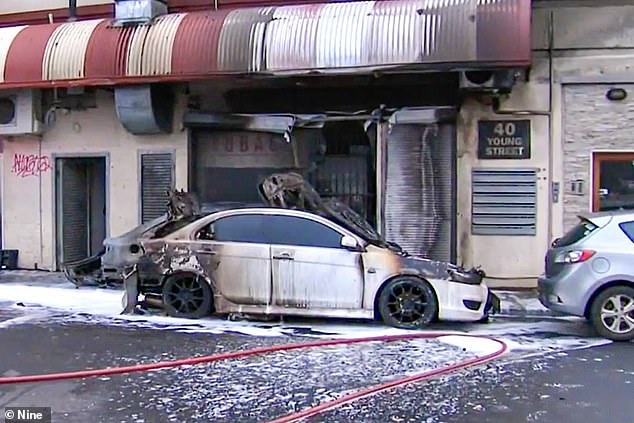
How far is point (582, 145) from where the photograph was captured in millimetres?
13602

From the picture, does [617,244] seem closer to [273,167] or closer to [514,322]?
[514,322]

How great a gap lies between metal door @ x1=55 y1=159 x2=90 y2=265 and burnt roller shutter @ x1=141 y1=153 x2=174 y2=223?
1931 millimetres

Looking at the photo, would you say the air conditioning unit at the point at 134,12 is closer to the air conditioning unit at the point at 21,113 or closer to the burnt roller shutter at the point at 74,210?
the air conditioning unit at the point at 21,113

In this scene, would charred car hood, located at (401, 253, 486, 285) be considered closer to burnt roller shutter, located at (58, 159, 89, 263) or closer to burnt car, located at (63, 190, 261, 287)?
burnt car, located at (63, 190, 261, 287)

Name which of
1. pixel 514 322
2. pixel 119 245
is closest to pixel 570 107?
pixel 514 322

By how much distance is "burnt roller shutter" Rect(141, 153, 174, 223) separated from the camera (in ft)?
50.2

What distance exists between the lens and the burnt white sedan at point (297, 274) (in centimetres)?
1005

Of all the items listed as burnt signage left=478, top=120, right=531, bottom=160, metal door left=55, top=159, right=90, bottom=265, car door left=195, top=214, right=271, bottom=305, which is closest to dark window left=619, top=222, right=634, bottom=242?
burnt signage left=478, top=120, right=531, bottom=160

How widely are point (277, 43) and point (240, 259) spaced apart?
4.41 meters

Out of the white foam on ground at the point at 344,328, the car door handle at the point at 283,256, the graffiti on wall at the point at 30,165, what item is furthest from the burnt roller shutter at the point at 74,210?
the car door handle at the point at 283,256

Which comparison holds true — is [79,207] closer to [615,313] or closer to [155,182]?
[155,182]

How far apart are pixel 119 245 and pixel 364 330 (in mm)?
4792

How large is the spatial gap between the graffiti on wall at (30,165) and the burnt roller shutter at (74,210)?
34 cm

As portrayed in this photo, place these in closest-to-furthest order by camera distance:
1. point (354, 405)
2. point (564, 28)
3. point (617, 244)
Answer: point (354, 405) < point (617, 244) < point (564, 28)
